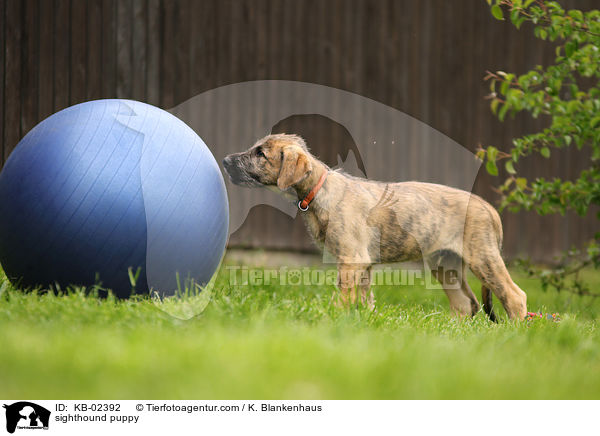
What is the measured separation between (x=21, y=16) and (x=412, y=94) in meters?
5.08

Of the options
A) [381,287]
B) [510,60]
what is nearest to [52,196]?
[381,287]

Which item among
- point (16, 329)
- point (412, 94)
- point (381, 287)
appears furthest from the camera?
point (412, 94)

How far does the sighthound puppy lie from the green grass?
684 mm

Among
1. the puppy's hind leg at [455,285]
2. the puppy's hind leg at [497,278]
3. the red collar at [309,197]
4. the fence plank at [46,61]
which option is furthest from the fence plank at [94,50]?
the puppy's hind leg at [497,278]

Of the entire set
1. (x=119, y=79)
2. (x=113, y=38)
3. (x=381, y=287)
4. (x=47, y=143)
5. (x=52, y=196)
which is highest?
(x=113, y=38)

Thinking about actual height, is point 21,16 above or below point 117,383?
above

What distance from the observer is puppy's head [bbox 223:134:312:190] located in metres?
4.39

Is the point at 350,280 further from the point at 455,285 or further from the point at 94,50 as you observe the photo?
the point at 94,50

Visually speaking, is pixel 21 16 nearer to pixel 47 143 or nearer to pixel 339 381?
pixel 47 143

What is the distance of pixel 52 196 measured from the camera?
151 inches

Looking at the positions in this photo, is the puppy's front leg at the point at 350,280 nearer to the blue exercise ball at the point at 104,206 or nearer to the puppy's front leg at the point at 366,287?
the puppy's front leg at the point at 366,287
